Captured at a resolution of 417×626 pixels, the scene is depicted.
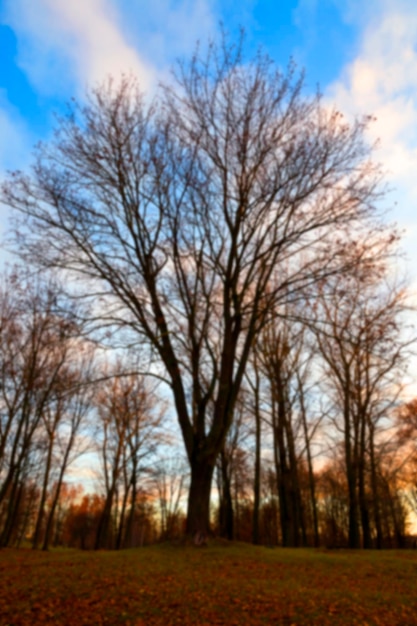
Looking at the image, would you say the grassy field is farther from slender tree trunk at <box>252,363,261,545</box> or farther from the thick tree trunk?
slender tree trunk at <box>252,363,261,545</box>

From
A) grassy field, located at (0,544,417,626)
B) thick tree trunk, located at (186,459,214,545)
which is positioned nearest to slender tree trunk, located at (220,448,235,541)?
thick tree trunk, located at (186,459,214,545)

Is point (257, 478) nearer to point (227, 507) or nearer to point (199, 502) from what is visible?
point (227, 507)

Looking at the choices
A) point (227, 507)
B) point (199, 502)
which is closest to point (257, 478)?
point (227, 507)

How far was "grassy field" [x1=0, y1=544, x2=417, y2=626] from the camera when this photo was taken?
18.0 feet

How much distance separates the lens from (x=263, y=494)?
46375 millimetres

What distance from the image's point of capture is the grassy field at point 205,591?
547cm

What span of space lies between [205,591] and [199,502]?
479 cm

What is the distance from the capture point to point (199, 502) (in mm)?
11500

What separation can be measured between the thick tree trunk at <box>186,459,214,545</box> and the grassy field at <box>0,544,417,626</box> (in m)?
0.87

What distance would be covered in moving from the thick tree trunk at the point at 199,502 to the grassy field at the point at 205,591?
0.87 metres

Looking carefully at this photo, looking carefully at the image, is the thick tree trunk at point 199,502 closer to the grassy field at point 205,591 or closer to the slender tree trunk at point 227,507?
the grassy field at point 205,591

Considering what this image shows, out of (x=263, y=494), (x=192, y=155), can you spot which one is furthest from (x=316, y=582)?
(x=263, y=494)

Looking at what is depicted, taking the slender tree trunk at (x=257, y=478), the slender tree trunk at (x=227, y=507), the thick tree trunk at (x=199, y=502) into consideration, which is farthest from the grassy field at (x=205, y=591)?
the slender tree trunk at (x=227, y=507)

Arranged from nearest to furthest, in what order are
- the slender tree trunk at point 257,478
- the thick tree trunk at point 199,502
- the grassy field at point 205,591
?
1. the grassy field at point 205,591
2. the thick tree trunk at point 199,502
3. the slender tree trunk at point 257,478
